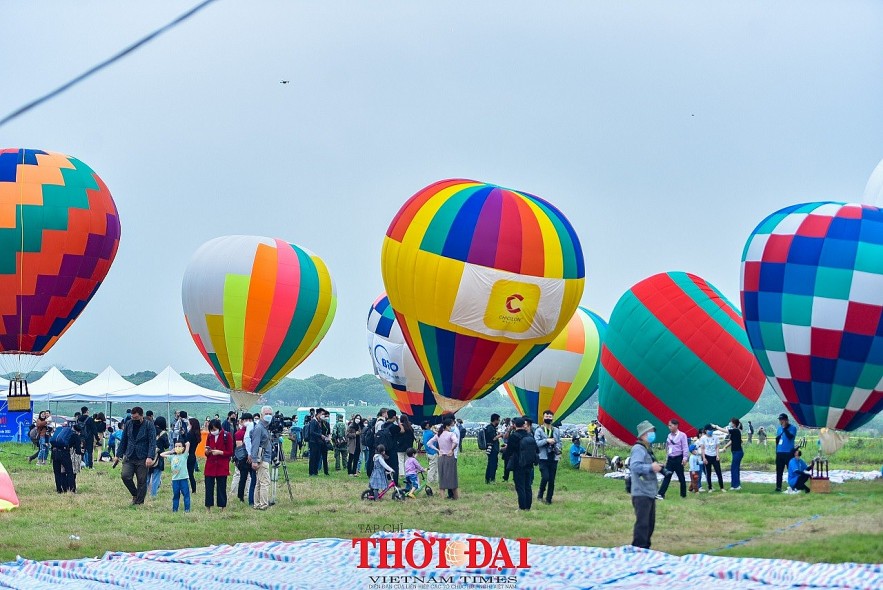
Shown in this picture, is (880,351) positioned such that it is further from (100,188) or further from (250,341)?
(100,188)

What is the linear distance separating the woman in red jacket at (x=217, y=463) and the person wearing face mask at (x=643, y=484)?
6484mm

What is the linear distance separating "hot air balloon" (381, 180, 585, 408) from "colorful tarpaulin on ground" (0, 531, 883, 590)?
9412mm

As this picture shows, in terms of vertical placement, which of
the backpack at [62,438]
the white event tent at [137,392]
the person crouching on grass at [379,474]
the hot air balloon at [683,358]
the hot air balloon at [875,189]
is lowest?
the person crouching on grass at [379,474]

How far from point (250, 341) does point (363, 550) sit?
63.5 feet

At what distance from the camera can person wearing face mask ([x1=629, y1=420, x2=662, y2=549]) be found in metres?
11.9

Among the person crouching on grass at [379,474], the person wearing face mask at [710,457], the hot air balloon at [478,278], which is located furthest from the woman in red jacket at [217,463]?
the person wearing face mask at [710,457]

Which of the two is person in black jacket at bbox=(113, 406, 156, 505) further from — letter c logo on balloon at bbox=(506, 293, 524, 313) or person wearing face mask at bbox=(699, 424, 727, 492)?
person wearing face mask at bbox=(699, 424, 727, 492)

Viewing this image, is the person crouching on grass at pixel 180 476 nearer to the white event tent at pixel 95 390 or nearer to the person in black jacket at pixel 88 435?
the person in black jacket at pixel 88 435

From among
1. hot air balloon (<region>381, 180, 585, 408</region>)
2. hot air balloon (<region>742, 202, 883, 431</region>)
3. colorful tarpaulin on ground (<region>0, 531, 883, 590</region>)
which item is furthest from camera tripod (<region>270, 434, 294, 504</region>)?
hot air balloon (<region>742, 202, 883, 431</region>)

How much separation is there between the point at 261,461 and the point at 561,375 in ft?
49.4

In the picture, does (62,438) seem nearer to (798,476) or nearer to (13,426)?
(798,476)

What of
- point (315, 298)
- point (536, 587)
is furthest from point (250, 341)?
point (536, 587)

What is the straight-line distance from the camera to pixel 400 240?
875 inches

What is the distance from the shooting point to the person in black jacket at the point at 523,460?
16516mm
